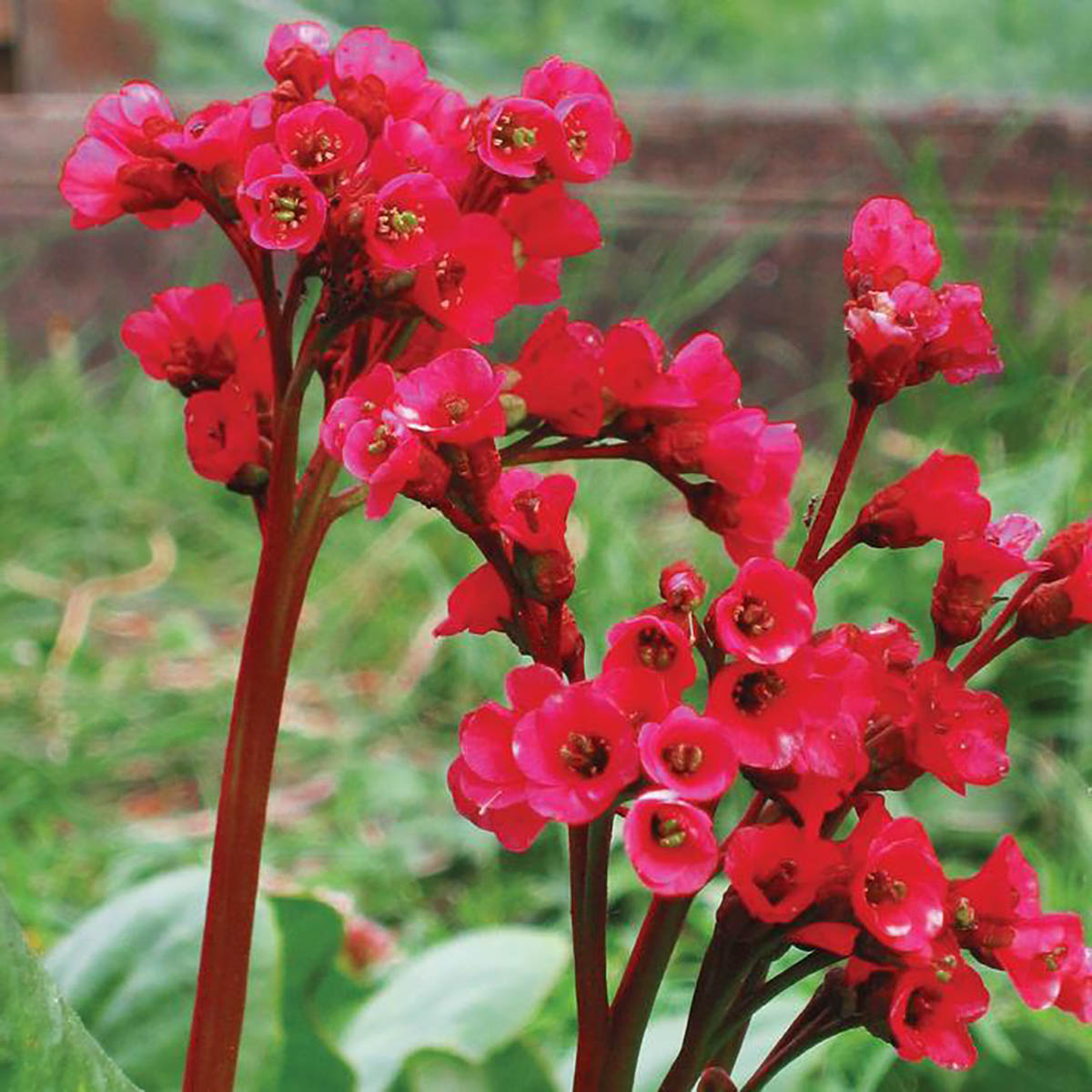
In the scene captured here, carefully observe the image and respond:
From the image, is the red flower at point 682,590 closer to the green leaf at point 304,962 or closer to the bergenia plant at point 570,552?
the bergenia plant at point 570,552

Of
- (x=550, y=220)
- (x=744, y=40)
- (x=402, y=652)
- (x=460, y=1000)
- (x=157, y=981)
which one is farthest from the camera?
(x=744, y=40)

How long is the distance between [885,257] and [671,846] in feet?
0.57

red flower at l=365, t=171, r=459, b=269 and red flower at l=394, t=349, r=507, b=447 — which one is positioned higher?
red flower at l=365, t=171, r=459, b=269

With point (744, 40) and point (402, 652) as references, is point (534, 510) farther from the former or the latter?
point (744, 40)

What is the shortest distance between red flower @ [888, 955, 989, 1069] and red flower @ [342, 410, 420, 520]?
162 mm

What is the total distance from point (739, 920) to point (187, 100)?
2.52 meters

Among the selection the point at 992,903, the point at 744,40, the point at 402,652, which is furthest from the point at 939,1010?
the point at 744,40

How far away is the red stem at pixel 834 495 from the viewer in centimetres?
42

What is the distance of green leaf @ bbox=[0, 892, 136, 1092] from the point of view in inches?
17.3

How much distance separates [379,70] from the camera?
49 cm

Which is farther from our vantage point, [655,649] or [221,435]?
[221,435]

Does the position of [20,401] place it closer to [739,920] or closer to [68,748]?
[68,748]

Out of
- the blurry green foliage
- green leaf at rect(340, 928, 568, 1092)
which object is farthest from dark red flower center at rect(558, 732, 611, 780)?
the blurry green foliage

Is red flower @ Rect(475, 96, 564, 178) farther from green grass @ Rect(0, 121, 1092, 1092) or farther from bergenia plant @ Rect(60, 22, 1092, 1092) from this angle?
green grass @ Rect(0, 121, 1092, 1092)
